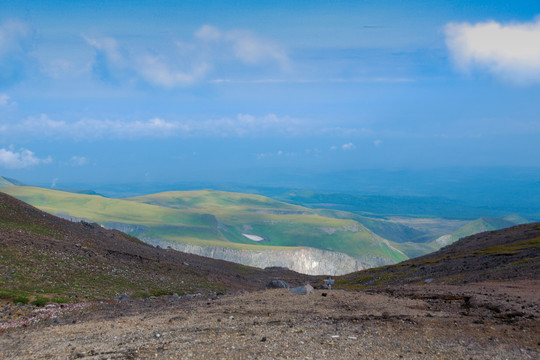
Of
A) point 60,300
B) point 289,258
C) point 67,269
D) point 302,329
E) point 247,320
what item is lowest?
point 289,258

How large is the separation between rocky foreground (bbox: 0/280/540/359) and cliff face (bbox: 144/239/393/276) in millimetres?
127112

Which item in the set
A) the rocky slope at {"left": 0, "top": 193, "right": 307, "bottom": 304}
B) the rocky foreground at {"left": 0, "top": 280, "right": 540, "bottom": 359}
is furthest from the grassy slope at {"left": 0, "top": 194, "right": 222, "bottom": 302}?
the rocky foreground at {"left": 0, "top": 280, "right": 540, "bottom": 359}

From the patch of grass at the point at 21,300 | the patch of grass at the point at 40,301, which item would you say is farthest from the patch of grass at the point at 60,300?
the patch of grass at the point at 21,300

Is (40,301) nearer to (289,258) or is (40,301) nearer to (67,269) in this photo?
(67,269)

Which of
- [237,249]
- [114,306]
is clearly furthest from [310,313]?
[237,249]

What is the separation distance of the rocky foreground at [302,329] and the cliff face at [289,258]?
127 m

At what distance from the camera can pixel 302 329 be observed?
16.4 meters

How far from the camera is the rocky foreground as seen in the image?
1396 centimetres

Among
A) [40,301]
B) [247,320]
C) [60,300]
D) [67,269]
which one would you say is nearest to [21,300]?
[40,301]

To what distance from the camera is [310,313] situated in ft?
63.1

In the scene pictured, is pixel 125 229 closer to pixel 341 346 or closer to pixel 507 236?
pixel 507 236

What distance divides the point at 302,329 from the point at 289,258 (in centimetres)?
14050

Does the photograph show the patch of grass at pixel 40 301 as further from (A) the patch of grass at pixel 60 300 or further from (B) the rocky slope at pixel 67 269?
(A) the patch of grass at pixel 60 300

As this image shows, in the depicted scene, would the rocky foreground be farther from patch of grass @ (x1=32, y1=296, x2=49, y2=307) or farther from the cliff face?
the cliff face
